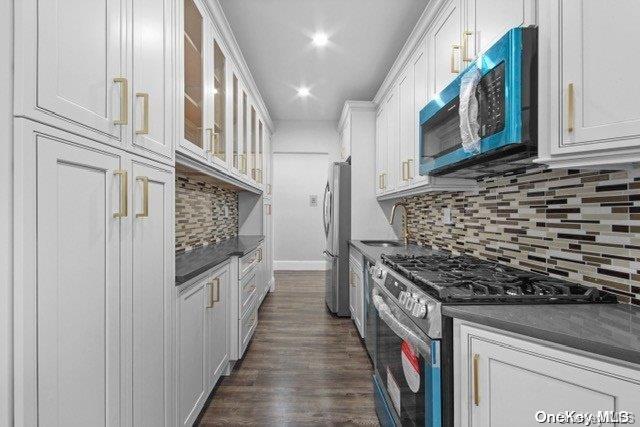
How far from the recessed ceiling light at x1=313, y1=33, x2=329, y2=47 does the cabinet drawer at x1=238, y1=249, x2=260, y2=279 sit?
186 centimetres

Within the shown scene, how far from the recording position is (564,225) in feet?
4.27

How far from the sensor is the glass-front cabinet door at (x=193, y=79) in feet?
5.41

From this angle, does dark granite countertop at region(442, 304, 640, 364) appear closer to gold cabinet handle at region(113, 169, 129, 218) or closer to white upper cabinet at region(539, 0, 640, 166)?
white upper cabinet at region(539, 0, 640, 166)

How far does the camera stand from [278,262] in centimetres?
590

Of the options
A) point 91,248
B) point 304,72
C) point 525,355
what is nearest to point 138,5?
point 91,248

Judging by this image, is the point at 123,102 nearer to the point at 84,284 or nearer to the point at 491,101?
the point at 84,284

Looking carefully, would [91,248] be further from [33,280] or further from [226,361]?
[226,361]

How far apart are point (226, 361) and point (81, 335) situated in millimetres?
1542

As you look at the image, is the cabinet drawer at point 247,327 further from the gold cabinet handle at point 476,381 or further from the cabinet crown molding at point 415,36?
the cabinet crown molding at point 415,36

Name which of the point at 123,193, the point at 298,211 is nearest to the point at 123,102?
the point at 123,193

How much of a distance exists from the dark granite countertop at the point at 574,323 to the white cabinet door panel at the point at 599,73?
486mm
